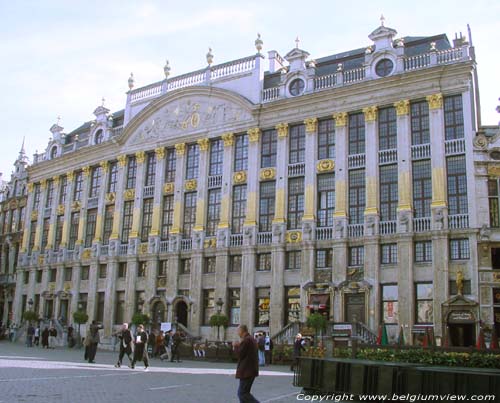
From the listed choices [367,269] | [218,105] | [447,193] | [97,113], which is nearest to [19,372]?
[367,269]

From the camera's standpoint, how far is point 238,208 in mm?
42094

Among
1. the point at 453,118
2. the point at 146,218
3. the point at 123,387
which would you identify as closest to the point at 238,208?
the point at 146,218

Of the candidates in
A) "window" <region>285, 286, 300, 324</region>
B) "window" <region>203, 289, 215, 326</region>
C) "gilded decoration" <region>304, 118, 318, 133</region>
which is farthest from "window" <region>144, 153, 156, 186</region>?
"window" <region>285, 286, 300, 324</region>

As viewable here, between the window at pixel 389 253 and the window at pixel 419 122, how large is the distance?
6.16 meters

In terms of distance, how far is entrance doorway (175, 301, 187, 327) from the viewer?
42750mm

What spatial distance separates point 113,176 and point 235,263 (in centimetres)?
1480

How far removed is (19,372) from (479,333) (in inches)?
843

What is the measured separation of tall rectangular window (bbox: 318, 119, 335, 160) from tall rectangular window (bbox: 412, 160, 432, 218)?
5525 millimetres

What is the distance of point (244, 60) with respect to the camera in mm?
44594

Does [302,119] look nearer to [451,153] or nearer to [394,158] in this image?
[394,158]

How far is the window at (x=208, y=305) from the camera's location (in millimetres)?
41375

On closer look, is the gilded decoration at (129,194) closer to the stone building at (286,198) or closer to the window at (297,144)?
the stone building at (286,198)

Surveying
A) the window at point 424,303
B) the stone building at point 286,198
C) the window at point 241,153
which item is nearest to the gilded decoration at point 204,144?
the stone building at point 286,198

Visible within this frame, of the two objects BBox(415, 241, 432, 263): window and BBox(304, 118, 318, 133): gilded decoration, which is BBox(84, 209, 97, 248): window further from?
BBox(415, 241, 432, 263): window
